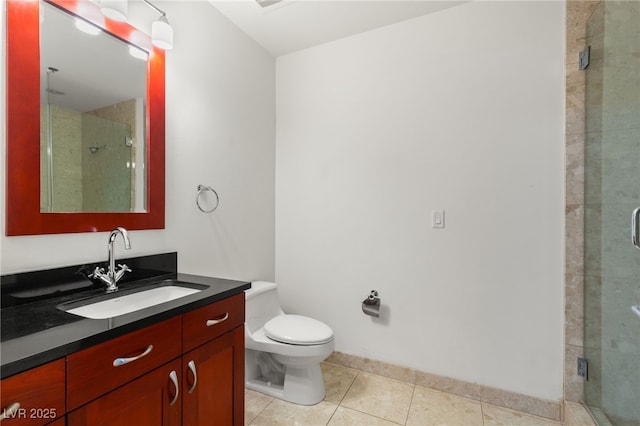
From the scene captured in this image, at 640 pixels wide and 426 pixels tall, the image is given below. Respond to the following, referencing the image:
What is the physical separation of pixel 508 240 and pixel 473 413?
1.03 meters

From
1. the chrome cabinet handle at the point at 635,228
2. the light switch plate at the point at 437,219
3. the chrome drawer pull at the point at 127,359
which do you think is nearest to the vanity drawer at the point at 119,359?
the chrome drawer pull at the point at 127,359

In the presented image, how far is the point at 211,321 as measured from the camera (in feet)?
3.80

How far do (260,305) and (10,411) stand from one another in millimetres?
1364

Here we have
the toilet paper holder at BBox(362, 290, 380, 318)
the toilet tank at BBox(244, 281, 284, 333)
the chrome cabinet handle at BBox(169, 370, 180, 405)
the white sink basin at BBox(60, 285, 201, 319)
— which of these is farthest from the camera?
the toilet paper holder at BBox(362, 290, 380, 318)

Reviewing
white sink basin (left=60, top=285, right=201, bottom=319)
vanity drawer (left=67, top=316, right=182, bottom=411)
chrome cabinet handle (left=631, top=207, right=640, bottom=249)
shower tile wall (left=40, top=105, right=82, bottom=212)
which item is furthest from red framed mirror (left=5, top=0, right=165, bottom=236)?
chrome cabinet handle (left=631, top=207, right=640, bottom=249)

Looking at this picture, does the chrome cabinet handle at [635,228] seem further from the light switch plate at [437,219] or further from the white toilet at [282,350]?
the white toilet at [282,350]

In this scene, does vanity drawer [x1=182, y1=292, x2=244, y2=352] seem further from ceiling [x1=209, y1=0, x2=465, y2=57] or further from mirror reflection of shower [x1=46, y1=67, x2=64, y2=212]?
ceiling [x1=209, y1=0, x2=465, y2=57]

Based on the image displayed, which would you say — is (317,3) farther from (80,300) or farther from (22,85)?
(80,300)

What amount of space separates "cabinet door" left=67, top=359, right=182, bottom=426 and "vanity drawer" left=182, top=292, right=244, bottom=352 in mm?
93

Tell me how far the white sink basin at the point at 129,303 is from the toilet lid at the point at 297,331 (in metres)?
0.62

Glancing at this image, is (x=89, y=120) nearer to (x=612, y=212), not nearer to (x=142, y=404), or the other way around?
(x=142, y=404)

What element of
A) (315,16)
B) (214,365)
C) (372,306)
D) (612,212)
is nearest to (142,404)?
(214,365)

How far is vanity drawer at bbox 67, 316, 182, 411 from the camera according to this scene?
749 millimetres

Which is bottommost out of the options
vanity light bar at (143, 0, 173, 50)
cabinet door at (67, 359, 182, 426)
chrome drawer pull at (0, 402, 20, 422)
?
cabinet door at (67, 359, 182, 426)
